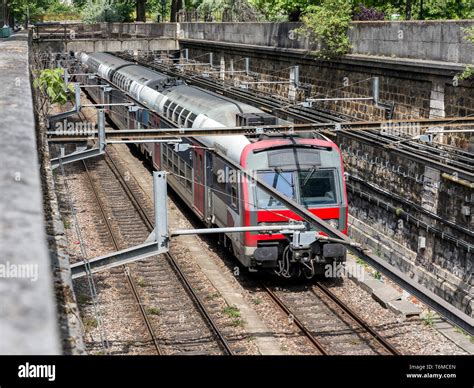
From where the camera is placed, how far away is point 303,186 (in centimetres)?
1416

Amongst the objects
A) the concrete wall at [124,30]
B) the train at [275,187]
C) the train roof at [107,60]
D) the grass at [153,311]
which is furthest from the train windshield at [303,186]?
the concrete wall at [124,30]

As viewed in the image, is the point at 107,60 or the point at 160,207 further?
the point at 107,60

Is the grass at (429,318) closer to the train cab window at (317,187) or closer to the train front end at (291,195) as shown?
the train front end at (291,195)

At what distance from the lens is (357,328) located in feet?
41.4

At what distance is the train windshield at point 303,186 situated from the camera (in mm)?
13945

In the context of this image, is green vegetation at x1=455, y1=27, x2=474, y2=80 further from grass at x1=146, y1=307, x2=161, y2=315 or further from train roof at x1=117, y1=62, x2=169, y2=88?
train roof at x1=117, y1=62, x2=169, y2=88

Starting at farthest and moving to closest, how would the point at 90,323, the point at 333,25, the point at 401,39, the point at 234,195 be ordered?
the point at 333,25
the point at 401,39
the point at 234,195
the point at 90,323

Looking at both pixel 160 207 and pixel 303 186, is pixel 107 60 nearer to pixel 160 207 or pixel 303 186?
pixel 303 186

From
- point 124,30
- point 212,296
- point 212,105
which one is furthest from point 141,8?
point 212,296

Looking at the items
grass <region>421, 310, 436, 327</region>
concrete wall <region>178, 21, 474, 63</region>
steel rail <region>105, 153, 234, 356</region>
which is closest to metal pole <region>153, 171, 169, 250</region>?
steel rail <region>105, 153, 234, 356</region>

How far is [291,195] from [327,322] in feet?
8.27

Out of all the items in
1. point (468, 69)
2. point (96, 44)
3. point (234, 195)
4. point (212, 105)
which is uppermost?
point (96, 44)

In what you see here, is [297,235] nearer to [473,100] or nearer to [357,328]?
[357,328]

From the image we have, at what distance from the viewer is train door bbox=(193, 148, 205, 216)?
54.5 feet
